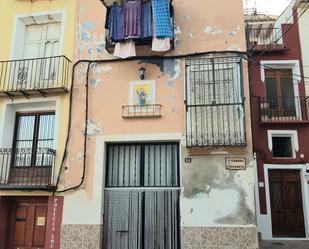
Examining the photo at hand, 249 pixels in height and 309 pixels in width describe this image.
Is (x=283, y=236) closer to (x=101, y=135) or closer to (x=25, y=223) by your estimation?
(x=101, y=135)

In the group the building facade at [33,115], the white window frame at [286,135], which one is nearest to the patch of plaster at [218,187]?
the building facade at [33,115]

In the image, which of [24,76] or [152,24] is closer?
[152,24]

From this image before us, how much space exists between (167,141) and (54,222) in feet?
11.8

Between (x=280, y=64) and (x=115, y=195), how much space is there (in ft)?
31.7

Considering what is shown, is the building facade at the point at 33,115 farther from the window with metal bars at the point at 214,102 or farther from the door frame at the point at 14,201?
the window with metal bars at the point at 214,102

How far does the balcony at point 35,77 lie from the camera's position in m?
9.76

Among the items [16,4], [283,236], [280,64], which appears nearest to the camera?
[16,4]

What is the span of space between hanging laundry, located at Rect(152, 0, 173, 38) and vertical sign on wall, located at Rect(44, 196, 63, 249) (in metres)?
5.10

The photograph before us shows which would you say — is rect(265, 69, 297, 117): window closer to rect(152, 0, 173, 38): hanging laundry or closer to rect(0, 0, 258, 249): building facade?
rect(0, 0, 258, 249): building facade

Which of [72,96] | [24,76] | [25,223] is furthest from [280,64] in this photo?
[25,223]

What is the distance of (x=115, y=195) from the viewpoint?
8.99 metres

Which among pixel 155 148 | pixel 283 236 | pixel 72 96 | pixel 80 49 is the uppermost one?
pixel 80 49

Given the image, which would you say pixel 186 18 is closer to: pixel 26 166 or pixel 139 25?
pixel 139 25

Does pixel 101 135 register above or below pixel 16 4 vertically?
below
